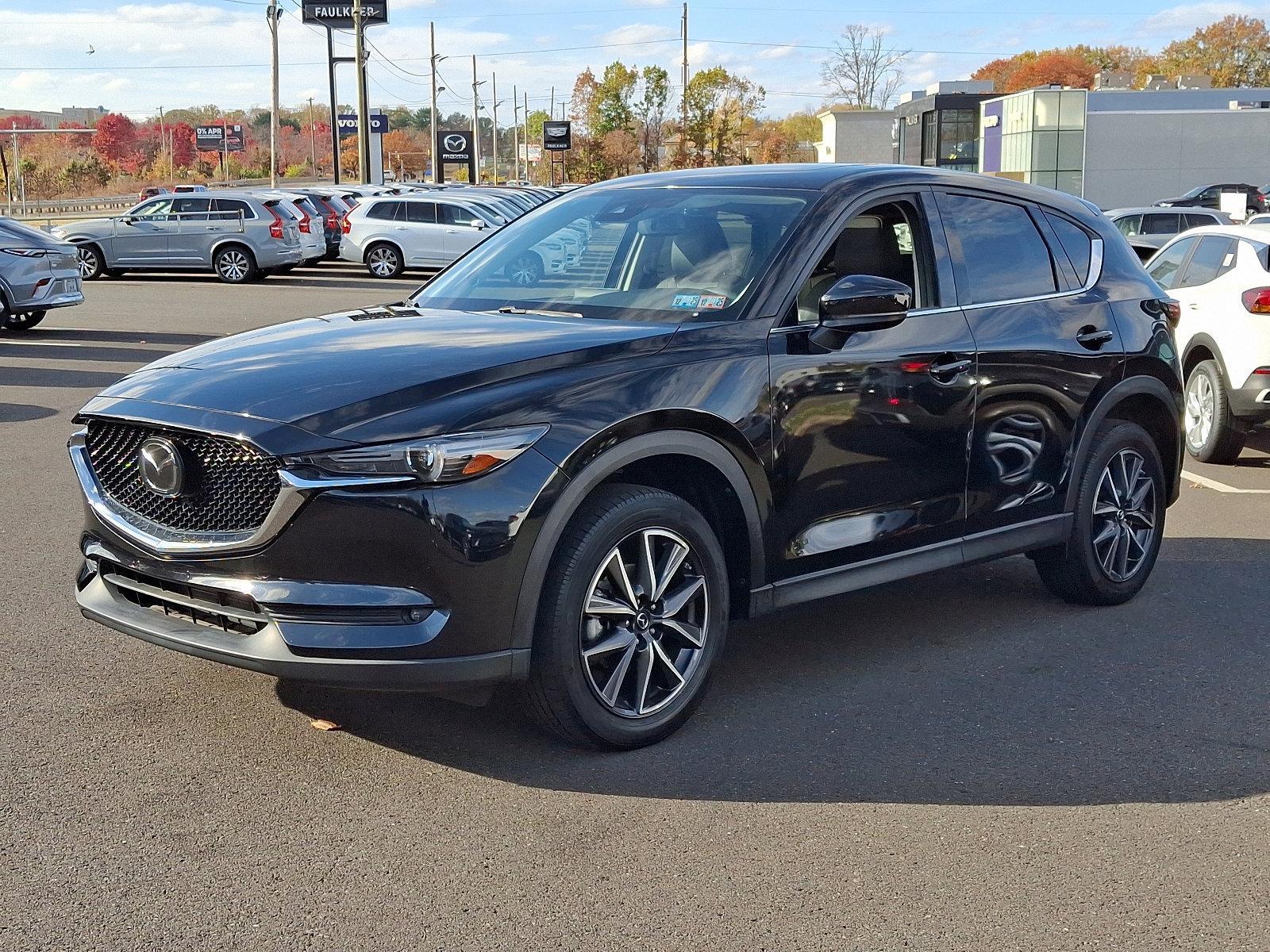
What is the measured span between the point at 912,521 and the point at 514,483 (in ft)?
6.04

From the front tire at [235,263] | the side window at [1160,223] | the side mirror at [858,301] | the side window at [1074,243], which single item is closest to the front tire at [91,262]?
the front tire at [235,263]

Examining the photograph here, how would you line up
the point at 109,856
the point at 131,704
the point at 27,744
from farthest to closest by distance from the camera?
the point at 131,704
the point at 27,744
the point at 109,856

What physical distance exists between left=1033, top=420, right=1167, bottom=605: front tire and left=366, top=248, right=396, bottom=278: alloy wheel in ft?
85.4

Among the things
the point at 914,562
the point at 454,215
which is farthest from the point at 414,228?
the point at 914,562

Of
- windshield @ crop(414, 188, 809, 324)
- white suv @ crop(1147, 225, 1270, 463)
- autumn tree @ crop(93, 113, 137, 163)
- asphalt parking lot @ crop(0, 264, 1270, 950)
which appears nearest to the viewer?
asphalt parking lot @ crop(0, 264, 1270, 950)

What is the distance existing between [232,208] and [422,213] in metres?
4.15

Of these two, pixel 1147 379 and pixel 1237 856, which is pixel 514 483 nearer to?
pixel 1237 856

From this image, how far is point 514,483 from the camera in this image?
4.04 metres

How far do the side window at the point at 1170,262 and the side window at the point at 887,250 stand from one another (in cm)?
629

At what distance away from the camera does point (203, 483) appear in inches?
164

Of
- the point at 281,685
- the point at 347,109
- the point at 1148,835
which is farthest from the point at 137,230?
the point at 347,109

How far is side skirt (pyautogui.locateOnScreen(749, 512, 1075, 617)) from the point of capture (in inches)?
193

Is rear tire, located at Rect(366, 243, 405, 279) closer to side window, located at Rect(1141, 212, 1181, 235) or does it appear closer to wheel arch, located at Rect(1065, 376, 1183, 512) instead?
side window, located at Rect(1141, 212, 1181, 235)

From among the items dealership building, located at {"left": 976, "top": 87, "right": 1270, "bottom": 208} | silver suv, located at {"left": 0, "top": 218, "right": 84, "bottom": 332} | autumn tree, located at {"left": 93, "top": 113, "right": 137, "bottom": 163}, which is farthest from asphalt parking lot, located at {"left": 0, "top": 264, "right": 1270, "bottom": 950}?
autumn tree, located at {"left": 93, "top": 113, "right": 137, "bottom": 163}
